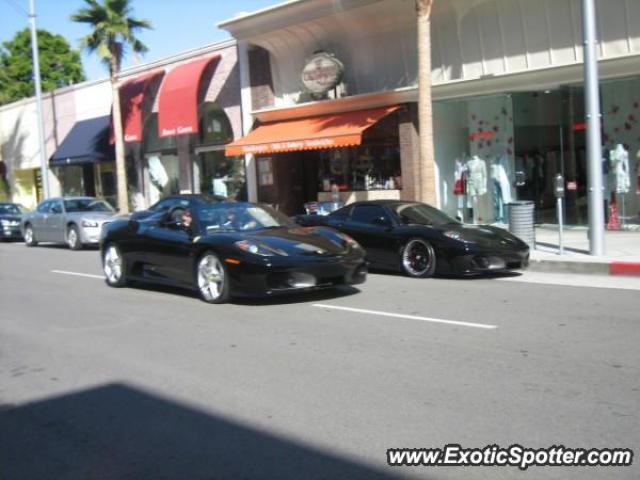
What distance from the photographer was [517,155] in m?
18.4

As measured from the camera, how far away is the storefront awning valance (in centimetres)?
2664

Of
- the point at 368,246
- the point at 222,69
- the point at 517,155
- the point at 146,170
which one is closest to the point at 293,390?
the point at 368,246

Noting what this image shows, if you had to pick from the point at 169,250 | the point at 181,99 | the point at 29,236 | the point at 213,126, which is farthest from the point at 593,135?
the point at 29,236

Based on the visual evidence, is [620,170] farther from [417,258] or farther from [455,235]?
[417,258]

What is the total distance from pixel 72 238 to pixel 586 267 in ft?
43.7

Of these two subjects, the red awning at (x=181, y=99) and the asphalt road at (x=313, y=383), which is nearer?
the asphalt road at (x=313, y=383)

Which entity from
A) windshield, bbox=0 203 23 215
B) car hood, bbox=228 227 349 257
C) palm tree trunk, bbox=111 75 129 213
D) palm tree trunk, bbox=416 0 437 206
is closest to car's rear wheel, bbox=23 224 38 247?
windshield, bbox=0 203 23 215

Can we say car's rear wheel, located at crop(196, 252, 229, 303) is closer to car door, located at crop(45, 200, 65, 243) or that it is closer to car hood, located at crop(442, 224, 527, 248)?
car hood, located at crop(442, 224, 527, 248)

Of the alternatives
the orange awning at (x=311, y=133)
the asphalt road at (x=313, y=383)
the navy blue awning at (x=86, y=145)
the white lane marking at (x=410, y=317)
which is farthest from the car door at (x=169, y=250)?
the navy blue awning at (x=86, y=145)

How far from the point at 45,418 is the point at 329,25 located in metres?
17.1

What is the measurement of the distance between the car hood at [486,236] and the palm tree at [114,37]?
1664 cm

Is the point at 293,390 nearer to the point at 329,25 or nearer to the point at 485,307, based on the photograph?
the point at 485,307

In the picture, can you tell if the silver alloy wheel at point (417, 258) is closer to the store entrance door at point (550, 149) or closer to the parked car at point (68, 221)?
the store entrance door at point (550, 149)

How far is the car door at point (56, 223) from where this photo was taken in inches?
771
